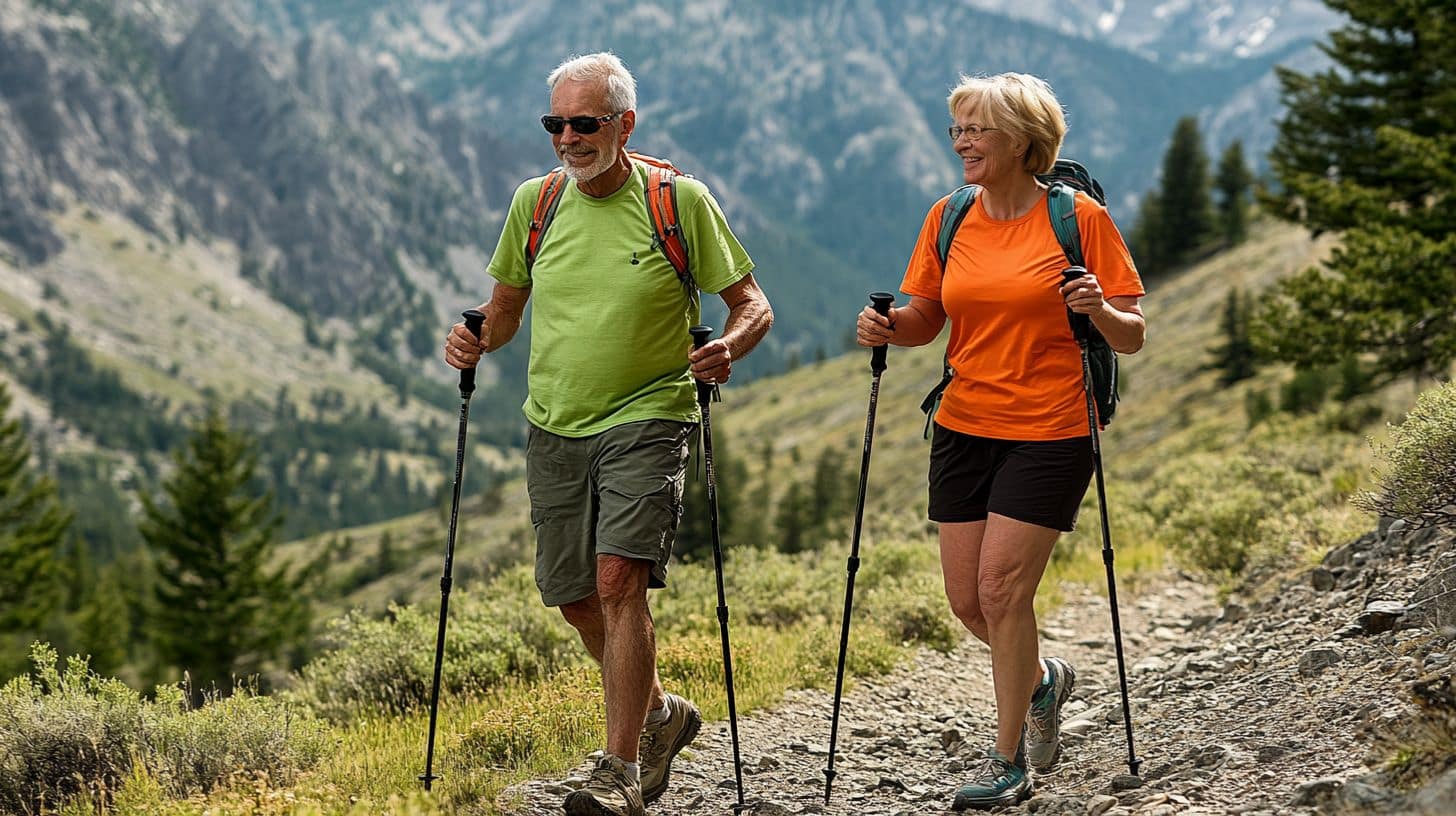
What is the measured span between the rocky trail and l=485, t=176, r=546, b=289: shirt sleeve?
2751 millimetres

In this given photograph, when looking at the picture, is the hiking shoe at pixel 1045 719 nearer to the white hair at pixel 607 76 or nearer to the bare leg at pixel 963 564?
the bare leg at pixel 963 564

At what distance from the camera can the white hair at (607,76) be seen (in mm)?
6059

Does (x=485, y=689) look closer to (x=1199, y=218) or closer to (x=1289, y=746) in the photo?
(x=1289, y=746)

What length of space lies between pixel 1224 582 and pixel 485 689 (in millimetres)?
7118

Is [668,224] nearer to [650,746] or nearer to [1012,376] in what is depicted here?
[1012,376]

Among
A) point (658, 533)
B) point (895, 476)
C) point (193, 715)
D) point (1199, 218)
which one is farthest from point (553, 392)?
point (1199, 218)

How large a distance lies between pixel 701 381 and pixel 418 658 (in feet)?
14.9

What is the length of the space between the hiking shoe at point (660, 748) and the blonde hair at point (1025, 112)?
3435mm

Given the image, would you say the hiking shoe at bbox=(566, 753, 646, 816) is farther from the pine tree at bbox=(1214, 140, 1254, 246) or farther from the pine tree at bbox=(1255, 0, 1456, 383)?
the pine tree at bbox=(1214, 140, 1254, 246)

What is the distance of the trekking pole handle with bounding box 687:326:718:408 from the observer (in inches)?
231

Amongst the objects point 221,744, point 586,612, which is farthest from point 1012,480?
point 221,744

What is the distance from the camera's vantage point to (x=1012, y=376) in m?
5.89

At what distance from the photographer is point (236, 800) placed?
18.3 feet

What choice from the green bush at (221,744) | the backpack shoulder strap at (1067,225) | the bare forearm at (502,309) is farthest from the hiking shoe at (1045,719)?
the green bush at (221,744)
